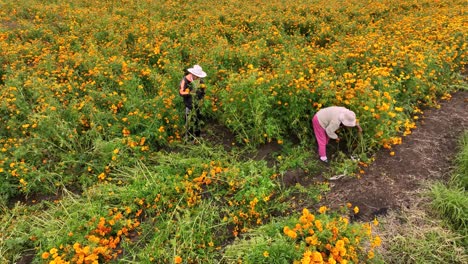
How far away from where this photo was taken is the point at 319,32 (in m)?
8.86

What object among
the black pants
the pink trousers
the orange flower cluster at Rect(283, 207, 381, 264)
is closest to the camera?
the orange flower cluster at Rect(283, 207, 381, 264)

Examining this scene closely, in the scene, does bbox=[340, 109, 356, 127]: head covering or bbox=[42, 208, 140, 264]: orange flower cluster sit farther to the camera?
bbox=[340, 109, 356, 127]: head covering

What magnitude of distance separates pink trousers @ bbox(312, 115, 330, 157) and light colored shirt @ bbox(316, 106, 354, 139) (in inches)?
2.4

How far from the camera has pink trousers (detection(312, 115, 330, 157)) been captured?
472 centimetres

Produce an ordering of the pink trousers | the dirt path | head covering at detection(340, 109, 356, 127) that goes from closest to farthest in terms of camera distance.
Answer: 1. the dirt path
2. head covering at detection(340, 109, 356, 127)
3. the pink trousers

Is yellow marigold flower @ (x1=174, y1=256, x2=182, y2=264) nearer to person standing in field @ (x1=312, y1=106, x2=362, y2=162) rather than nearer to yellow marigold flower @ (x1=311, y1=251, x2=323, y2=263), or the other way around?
yellow marigold flower @ (x1=311, y1=251, x2=323, y2=263)

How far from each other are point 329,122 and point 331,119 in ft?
0.21

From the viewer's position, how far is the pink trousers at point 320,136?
15.5 ft

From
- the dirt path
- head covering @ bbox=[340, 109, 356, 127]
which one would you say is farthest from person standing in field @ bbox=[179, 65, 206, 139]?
the dirt path

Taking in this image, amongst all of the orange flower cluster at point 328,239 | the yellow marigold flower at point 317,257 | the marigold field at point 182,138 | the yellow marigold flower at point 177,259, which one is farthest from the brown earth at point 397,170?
the yellow marigold flower at point 177,259

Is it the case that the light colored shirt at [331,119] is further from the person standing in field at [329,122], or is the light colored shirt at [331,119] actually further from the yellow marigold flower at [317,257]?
the yellow marigold flower at [317,257]

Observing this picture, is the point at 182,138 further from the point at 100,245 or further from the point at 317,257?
the point at 317,257

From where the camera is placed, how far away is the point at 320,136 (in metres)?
4.77

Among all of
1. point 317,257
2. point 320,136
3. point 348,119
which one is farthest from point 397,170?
point 317,257
